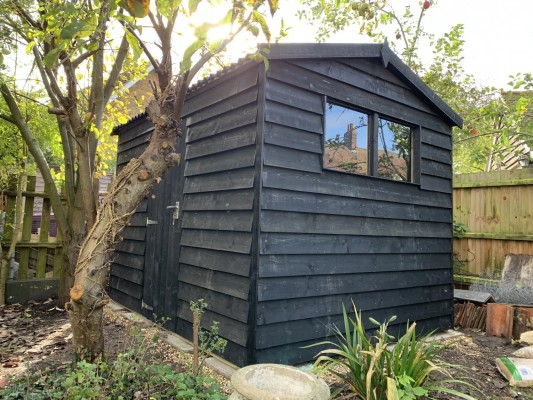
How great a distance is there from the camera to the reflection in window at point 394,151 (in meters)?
4.58

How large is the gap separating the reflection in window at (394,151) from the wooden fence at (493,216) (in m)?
2.41

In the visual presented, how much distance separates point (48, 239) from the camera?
19.8 feet

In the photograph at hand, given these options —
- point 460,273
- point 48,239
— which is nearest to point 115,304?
point 48,239

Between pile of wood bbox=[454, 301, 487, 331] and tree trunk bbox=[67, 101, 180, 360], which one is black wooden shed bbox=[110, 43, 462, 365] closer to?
pile of wood bbox=[454, 301, 487, 331]

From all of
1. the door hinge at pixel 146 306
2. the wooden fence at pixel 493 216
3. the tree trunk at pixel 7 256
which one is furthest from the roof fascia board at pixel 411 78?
the tree trunk at pixel 7 256

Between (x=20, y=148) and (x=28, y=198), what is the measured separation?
0.87 m

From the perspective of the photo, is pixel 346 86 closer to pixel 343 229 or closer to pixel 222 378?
pixel 343 229

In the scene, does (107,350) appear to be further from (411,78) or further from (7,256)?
(411,78)

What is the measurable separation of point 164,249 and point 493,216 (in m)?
5.38

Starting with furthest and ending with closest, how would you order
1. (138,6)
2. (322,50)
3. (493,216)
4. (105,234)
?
(493,216) → (322,50) → (105,234) → (138,6)

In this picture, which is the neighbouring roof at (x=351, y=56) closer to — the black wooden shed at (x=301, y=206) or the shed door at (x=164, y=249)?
the black wooden shed at (x=301, y=206)

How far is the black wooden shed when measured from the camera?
11.4ft

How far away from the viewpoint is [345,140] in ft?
13.8

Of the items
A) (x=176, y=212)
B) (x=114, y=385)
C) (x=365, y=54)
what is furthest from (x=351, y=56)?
(x=114, y=385)
